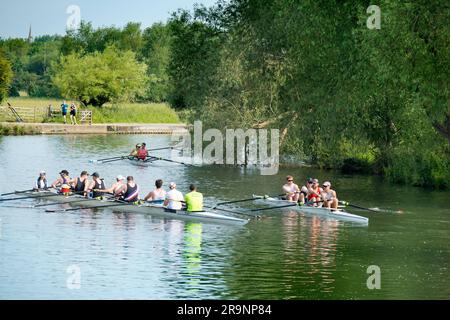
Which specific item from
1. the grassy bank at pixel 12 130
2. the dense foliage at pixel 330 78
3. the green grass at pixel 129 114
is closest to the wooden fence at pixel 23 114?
the green grass at pixel 129 114

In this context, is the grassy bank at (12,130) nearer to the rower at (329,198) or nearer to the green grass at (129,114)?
the green grass at (129,114)

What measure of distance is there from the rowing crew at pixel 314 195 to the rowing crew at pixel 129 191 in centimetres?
→ 430

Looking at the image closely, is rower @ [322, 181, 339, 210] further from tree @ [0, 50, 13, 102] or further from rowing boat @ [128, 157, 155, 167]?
tree @ [0, 50, 13, 102]

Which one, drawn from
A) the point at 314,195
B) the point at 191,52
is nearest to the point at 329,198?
the point at 314,195

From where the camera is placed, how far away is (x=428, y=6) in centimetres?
3106

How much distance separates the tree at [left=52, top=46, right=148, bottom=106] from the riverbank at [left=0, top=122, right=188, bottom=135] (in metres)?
4.68

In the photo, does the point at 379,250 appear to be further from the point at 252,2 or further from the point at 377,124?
the point at 252,2

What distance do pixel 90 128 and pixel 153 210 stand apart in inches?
1889

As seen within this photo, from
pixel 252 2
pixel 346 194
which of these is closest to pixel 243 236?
pixel 346 194

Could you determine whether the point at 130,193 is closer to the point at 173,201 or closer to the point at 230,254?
the point at 173,201

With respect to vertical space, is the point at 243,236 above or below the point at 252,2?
below
